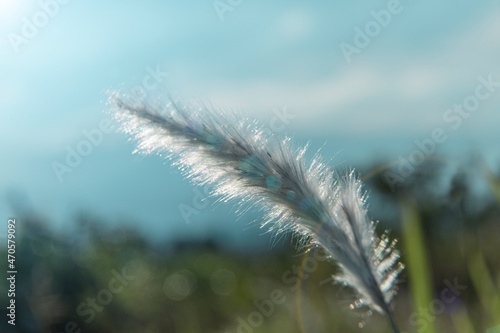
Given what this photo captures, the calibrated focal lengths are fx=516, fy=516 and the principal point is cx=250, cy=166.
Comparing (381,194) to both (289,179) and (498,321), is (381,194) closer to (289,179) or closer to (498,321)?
(498,321)

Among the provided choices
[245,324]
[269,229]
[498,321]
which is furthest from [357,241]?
[245,324]

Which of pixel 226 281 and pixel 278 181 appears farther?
pixel 226 281

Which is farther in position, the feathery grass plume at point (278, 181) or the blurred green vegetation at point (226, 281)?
the blurred green vegetation at point (226, 281)

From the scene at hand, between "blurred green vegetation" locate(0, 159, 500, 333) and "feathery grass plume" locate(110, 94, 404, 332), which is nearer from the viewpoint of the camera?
"feathery grass plume" locate(110, 94, 404, 332)

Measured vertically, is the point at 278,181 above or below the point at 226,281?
above
